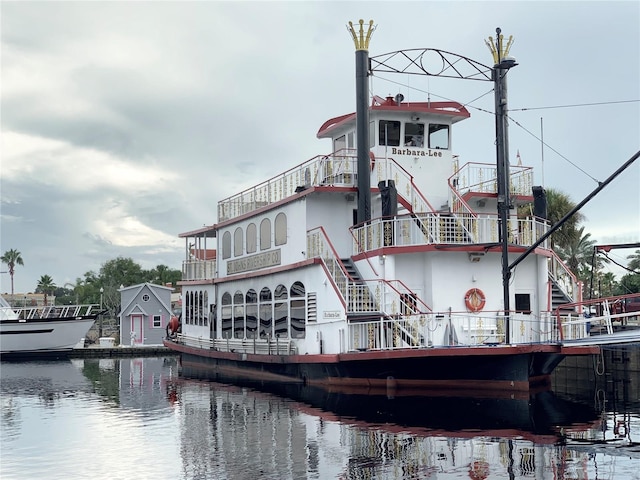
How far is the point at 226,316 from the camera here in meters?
31.9

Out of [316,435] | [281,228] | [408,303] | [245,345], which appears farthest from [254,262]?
[316,435]

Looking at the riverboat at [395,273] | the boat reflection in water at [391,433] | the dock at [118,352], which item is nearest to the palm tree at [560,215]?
the riverboat at [395,273]

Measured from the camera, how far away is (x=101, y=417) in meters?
20.1

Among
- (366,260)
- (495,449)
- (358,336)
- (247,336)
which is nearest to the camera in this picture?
A: (495,449)

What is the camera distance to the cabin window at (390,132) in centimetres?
2702

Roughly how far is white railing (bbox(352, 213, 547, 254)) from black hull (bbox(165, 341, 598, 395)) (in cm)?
350

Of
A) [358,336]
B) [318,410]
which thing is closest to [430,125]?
[358,336]

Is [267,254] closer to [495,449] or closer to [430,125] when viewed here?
[430,125]

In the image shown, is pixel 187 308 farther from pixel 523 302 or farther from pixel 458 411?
pixel 458 411

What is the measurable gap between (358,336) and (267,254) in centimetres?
735

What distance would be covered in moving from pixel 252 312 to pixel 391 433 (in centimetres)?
1371

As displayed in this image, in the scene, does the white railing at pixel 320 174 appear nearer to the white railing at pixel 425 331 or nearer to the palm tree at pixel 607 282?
the white railing at pixel 425 331

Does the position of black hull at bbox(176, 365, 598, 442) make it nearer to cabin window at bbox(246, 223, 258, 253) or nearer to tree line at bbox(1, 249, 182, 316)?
cabin window at bbox(246, 223, 258, 253)

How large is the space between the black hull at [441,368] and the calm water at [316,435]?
52cm
